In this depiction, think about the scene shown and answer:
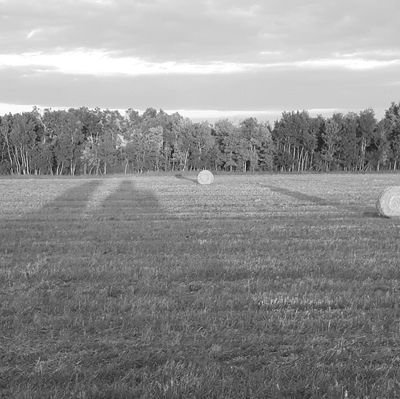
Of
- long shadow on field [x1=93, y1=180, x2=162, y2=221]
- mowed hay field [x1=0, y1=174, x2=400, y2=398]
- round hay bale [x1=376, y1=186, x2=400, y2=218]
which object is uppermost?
round hay bale [x1=376, y1=186, x2=400, y2=218]

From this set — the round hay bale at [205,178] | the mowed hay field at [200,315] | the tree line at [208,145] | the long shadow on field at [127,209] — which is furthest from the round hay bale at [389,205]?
the tree line at [208,145]

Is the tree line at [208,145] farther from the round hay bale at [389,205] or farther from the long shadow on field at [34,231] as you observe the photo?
the round hay bale at [389,205]

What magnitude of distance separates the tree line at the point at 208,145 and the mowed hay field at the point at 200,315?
8658 centimetres

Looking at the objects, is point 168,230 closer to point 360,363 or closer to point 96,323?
point 96,323

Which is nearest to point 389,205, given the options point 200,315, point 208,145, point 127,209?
point 127,209

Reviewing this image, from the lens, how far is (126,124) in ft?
403

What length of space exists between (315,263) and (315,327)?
4079mm

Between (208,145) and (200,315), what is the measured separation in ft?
312

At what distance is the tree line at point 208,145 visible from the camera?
9888 cm

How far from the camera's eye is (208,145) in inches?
3999

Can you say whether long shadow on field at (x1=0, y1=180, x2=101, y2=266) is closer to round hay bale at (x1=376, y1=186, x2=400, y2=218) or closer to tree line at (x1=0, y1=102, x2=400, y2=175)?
round hay bale at (x1=376, y1=186, x2=400, y2=218)

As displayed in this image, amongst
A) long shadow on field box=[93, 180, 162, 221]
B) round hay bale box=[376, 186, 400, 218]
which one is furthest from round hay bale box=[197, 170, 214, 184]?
round hay bale box=[376, 186, 400, 218]

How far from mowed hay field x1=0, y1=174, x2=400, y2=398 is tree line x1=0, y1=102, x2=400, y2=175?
8658 centimetres

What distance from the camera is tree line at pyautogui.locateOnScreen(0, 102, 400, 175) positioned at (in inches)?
3893
